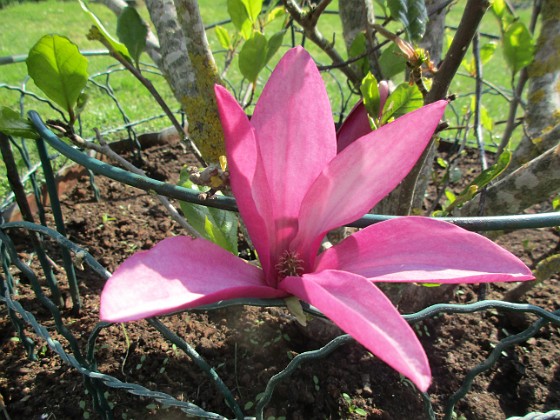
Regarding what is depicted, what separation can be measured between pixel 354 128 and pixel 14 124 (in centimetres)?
54

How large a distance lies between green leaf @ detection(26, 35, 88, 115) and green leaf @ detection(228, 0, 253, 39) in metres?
0.41

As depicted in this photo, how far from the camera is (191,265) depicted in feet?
1.65

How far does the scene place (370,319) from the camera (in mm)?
424

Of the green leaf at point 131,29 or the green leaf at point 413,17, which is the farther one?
the green leaf at point 131,29

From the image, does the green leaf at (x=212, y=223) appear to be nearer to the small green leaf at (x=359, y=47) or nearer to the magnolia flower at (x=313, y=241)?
the magnolia flower at (x=313, y=241)

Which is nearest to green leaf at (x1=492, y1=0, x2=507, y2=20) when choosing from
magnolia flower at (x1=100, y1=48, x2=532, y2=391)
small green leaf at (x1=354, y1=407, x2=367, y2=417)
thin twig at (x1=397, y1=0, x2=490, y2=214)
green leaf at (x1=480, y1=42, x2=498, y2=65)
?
green leaf at (x1=480, y1=42, x2=498, y2=65)

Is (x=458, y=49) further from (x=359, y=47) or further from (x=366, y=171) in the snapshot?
(x=359, y=47)

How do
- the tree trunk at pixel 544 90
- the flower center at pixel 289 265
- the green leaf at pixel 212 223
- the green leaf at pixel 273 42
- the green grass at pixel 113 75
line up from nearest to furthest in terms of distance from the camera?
the flower center at pixel 289 265 → the green leaf at pixel 212 223 → the green leaf at pixel 273 42 → the tree trunk at pixel 544 90 → the green grass at pixel 113 75

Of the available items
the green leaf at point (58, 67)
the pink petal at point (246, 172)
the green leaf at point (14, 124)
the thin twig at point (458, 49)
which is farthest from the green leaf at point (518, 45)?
the green leaf at point (14, 124)

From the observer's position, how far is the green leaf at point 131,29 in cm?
86

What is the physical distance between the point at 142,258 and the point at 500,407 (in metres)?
1.03

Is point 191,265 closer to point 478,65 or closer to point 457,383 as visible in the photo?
point 457,383

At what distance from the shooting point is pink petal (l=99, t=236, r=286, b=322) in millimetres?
419

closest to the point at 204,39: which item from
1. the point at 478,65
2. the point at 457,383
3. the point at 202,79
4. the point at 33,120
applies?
the point at 202,79
